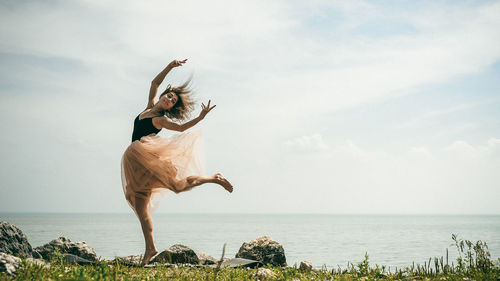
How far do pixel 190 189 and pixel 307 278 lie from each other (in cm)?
250

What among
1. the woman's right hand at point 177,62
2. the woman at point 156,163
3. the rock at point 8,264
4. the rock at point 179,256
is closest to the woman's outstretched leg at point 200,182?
the woman at point 156,163

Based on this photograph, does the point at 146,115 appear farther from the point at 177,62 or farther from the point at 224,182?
the point at 224,182

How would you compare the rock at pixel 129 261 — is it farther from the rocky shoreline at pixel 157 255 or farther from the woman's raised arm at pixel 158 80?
the woman's raised arm at pixel 158 80

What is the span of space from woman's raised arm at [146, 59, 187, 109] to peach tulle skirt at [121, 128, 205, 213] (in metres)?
0.89

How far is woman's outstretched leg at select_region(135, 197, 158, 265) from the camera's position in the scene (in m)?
7.05

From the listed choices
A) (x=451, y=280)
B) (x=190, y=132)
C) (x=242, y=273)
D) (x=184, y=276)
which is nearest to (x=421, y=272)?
(x=451, y=280)

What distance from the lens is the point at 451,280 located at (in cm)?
535

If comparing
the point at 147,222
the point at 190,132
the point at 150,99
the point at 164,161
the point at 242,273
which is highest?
the point at 150,99

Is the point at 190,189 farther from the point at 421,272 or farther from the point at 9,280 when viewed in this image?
the point at 421,272

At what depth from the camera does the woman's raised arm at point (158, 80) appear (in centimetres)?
768

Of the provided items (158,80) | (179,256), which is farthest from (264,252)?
(158,80)

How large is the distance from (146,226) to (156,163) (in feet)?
3.75

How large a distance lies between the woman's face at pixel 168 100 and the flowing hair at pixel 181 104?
0.10 m

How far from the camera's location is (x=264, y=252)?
866 centimetres
